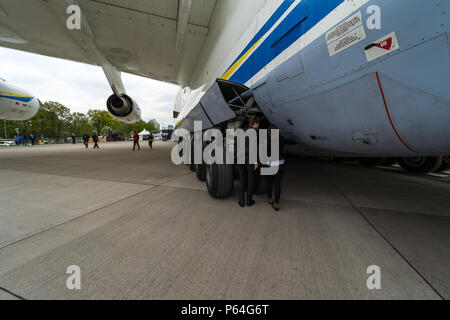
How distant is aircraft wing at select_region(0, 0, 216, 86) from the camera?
418 cm

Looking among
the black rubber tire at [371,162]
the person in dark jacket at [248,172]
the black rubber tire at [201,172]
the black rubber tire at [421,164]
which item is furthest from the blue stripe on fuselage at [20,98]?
the black rubber tire at [421,164]

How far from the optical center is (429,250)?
61.8 inches

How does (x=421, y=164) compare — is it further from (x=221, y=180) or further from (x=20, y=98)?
(x=20, y=98)

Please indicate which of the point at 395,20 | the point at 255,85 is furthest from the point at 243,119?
the point at 395,20

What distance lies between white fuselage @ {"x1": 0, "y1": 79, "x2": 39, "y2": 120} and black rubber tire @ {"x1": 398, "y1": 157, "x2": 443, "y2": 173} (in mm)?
17890

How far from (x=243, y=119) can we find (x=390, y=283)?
2892 mm

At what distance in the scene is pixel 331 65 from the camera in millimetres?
1667

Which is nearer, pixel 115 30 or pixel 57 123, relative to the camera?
pixel 115 30

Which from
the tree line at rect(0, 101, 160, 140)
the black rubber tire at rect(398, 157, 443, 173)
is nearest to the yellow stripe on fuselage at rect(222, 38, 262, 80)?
the black rubber tire at rect(398, 157, 443, 173)

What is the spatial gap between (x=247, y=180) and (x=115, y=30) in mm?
6253

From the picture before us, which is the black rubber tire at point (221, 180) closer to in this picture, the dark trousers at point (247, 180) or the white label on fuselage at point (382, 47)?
the dark trousers at point (247, 180)

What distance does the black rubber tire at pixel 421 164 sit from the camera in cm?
486

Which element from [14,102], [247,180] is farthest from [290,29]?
[14,102]
